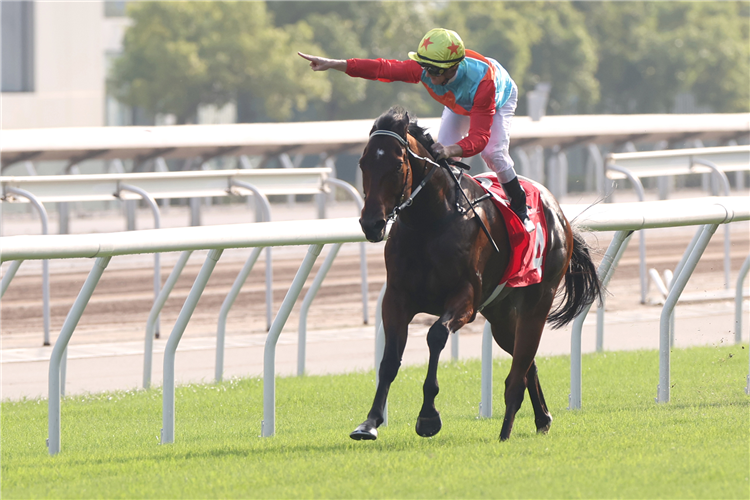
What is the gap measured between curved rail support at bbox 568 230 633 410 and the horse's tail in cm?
10

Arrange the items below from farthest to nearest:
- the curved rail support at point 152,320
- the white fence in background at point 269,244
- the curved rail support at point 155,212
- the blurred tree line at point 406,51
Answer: the blurred tree line at point 406,51 → the curved rail support at point 155,212 → the curved rail support at point 152,320 → the white fence in background at point 269,244

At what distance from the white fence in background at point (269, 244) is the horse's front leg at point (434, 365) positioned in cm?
92

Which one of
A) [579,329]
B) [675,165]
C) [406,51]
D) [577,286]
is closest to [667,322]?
[579,329]

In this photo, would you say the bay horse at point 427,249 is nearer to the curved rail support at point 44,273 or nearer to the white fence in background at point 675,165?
the curved rail support at point 44,273

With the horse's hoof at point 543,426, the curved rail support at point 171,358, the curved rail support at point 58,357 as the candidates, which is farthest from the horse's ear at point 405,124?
the horse's hoof at point 543,426

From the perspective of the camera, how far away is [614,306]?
42.9ft

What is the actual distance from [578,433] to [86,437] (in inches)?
94.4

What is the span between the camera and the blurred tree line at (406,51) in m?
39.0

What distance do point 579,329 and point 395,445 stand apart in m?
1.75

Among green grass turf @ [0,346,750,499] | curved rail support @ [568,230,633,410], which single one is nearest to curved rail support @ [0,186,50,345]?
green grass turf @ [0,346,750,499]

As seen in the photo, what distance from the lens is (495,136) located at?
5.24m

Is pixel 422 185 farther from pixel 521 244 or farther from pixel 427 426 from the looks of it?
pixel 427 426

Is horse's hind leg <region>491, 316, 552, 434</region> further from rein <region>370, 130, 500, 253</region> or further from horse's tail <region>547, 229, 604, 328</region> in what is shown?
rein <region>370, 130, 500, 253</region>

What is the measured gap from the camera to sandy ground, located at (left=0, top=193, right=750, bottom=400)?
364 inches
